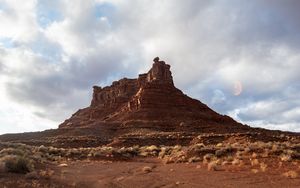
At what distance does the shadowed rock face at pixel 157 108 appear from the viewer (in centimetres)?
9331

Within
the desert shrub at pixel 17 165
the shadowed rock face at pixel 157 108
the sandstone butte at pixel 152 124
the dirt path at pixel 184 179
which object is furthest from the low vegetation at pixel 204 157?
the shadowed rock face at pixel 157 108

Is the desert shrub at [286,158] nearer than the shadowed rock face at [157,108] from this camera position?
Yes

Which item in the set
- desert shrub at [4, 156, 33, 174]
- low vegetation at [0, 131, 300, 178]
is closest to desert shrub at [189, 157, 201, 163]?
low vegetation at [0, 131, 300, 178]

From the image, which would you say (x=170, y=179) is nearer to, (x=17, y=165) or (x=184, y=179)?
(x=184, y=179)

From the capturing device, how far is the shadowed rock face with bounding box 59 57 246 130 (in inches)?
3674

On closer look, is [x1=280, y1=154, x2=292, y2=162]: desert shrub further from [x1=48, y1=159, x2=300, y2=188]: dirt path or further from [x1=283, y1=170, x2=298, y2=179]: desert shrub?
[x1=283, y1=170, x2=298, y2=179]: desert shrub

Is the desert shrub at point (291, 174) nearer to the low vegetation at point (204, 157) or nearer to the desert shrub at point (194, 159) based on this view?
the low vegetation at point (204, 157)

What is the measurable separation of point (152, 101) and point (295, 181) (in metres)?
80.2

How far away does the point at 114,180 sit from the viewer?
2184cm

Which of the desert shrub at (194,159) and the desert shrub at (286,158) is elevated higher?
the desert shrub at (194,159)

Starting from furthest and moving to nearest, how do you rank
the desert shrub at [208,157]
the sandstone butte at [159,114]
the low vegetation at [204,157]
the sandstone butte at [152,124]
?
the sandstone butte at [159,114]
the sandstone butte at [152,124]
the desert shrub at [208,157]
the low vegetation at [204,157]

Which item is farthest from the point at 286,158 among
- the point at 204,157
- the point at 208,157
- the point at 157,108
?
the point at 157,108

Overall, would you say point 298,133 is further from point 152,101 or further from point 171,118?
point 152,101

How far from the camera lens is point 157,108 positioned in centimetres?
9756
